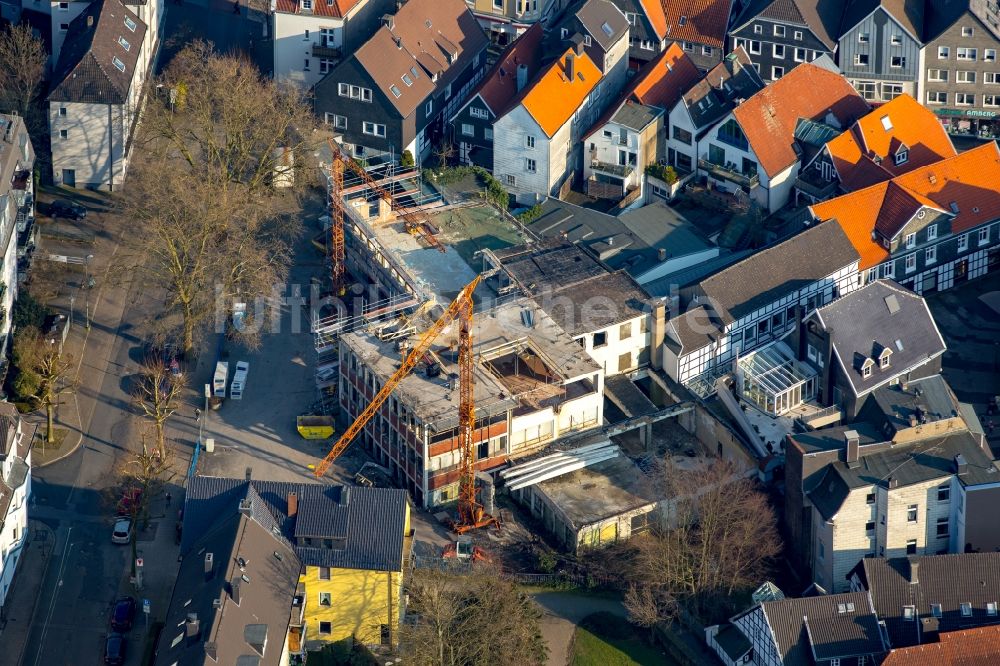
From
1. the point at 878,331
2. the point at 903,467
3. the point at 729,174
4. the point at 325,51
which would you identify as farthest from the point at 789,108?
the point at 903,467

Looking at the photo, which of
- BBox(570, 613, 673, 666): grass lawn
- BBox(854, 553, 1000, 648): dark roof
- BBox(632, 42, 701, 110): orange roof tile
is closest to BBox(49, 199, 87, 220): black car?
BBox(632, 42, 701, 110): orange roof tile

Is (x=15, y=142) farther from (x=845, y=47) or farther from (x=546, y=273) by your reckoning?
(x=845, y=47)

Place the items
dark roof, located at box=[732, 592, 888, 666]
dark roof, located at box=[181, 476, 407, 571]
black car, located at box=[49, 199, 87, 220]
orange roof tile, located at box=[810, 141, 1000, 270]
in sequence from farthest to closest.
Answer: black car, located at box=[49, 199, 87, 220] < orange roof tile, located at box=[810, 141, 1000, 270] < dark roof, located at box=[181, 476, 407, 571] < dark roof, located at box=[732, 592, 888, 666]

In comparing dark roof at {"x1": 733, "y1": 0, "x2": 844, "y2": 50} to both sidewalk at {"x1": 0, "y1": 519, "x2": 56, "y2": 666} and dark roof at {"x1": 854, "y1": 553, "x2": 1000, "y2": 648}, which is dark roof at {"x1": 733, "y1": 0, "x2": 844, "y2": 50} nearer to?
dark roof at {"x1": 854, "y1": 553, "x2": 1000, "y2": 648}

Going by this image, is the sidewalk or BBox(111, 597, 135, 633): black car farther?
BBox(111, 597, 135, 633): black car

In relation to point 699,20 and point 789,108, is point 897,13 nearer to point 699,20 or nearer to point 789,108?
point 789,108

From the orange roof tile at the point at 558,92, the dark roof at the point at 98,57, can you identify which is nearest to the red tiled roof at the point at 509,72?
the orange roof tile at the point at 558,92

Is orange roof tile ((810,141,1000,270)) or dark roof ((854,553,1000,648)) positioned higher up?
orange roof tile ((810,141,1000,270))
